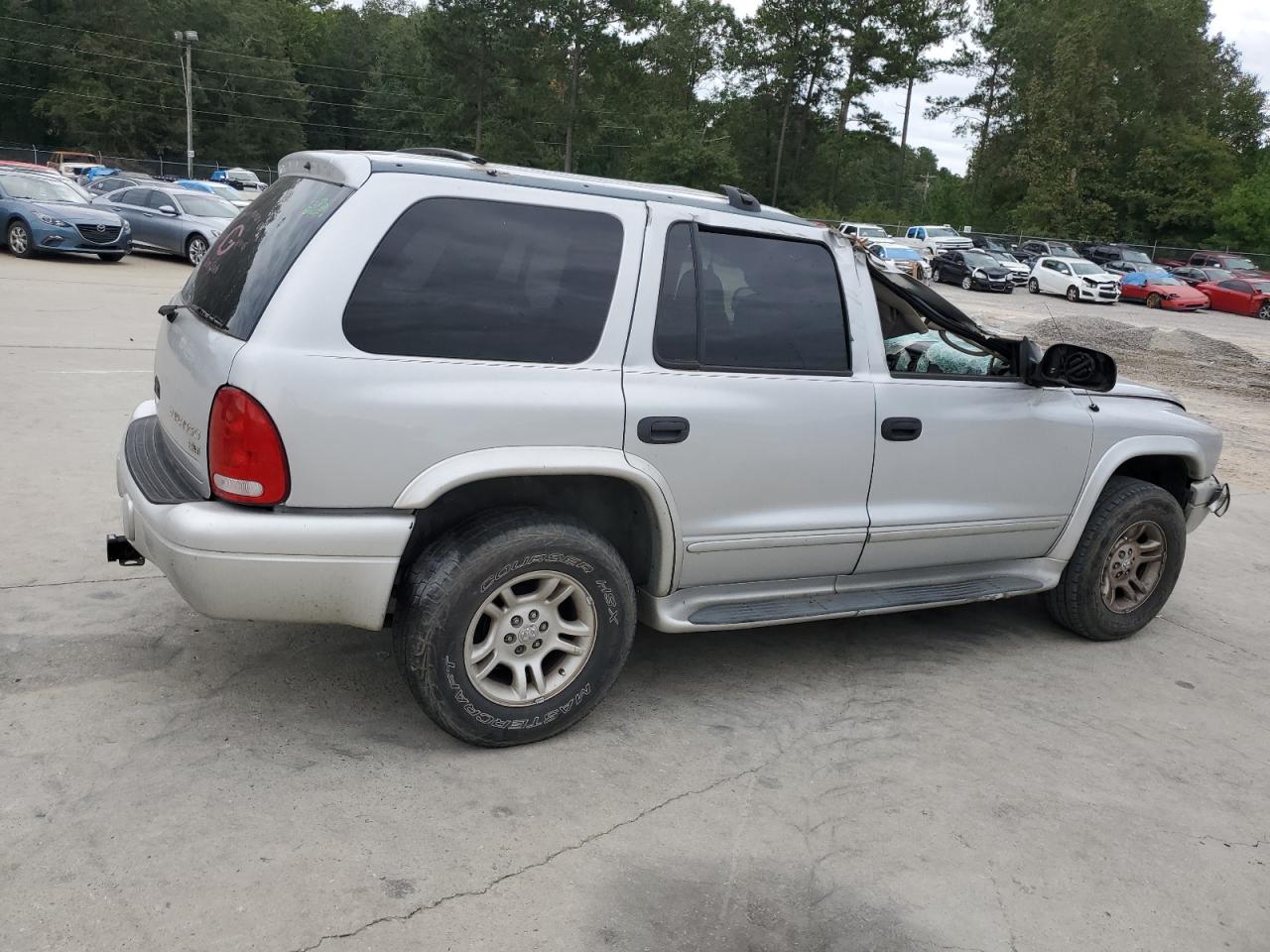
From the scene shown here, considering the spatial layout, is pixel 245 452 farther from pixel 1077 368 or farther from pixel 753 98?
pixel 753 98

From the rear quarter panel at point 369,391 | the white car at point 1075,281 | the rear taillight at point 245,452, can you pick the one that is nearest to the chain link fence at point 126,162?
the white car at point 1075,281

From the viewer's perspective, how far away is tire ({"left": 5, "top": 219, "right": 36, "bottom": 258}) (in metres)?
17.4

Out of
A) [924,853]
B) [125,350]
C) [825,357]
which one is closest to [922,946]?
[924,853]

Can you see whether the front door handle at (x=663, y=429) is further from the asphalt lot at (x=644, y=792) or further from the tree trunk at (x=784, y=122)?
the tree trunk at (x=784, y=122)

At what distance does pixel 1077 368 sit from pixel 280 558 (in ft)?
10.4

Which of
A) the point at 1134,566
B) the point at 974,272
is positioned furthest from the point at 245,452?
the point at 974,272

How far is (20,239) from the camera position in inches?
689

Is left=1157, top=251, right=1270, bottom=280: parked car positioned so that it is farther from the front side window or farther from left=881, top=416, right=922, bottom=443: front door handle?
the front side window

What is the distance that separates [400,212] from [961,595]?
2736 millimetres

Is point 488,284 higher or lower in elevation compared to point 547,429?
higher

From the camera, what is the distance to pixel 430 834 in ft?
10.1

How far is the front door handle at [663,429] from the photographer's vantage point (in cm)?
355

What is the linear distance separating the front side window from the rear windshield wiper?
143 centimetres

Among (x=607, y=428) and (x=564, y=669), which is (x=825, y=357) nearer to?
(x=607, y=428)
